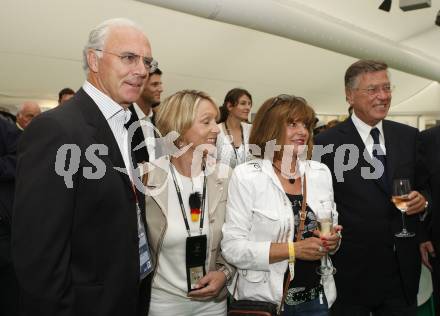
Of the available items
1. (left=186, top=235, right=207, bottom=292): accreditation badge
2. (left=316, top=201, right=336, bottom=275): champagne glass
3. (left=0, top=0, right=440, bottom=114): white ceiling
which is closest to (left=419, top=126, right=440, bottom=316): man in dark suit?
(left=316, top=201, right=336, bottom=275): champagne glass

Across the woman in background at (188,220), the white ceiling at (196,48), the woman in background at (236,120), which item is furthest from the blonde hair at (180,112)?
the white ceiling at (196,48)

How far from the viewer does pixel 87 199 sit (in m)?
1.30

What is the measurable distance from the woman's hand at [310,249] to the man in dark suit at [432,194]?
38.0 inches

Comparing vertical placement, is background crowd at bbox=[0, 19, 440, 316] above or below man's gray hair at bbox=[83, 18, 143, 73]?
below

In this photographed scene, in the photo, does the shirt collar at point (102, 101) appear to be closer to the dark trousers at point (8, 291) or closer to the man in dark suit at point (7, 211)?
the man in dark suit at point (7, 211)

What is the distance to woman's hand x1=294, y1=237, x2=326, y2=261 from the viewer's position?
1.66 meters

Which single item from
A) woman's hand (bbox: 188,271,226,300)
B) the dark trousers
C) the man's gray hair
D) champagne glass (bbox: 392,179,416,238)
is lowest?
the dark trousers

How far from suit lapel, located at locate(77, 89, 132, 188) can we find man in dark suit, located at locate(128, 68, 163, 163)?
0.95m

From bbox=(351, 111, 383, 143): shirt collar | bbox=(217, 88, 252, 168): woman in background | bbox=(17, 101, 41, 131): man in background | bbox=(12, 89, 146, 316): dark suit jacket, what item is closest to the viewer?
bbox=(12, 89, 146, 316): dark suit jacket

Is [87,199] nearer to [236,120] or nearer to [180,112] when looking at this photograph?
[180,112]

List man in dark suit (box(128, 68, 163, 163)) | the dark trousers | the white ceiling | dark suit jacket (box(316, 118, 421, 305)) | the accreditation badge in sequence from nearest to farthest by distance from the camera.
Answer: the accreditation badge
dark suit jacket (box(316, 118, 421, 305))
the dark trousers
man in dark suit (box(128, 68, 163, 163))
the white ceiling

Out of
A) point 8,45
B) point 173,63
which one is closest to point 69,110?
point 8,45

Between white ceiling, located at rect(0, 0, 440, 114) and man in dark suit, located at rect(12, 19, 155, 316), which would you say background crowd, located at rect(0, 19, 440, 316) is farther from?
white ceiling, located at rect(0, 0, 440, 114)

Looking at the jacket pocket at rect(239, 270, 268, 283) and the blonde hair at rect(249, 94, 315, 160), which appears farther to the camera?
the blonde hair at rect(249, 94, 315, 160)
